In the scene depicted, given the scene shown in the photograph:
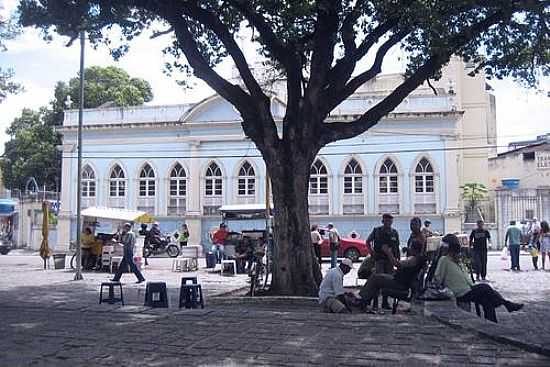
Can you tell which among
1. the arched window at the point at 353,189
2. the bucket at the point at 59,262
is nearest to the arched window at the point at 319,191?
the arched window at the point at 353,189

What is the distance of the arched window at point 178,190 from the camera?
35.1m

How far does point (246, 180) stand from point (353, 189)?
5.85 metres

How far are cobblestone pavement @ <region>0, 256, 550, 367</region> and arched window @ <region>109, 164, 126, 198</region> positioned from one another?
84.1 feet

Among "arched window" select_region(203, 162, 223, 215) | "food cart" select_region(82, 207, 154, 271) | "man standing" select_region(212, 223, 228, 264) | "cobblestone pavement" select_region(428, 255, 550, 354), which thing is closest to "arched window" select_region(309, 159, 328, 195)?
"arched window" select_region(203, 162, 223, 215)

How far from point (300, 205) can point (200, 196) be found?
878 inches

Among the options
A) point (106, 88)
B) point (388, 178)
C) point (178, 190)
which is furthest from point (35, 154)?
point (388, 178)

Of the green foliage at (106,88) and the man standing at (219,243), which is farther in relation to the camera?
the green foliage at (106,88)

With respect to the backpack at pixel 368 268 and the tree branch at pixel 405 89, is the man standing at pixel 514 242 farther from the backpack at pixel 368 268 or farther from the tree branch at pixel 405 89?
the backpack at pixel 368 268

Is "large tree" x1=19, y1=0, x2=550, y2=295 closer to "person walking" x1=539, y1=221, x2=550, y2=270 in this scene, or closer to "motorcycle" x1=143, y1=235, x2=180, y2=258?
"person walking" x1=539, y1=221, x2=550, y2=270

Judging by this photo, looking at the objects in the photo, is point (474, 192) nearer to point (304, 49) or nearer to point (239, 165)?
point (239, 165)

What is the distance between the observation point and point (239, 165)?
34250 mm

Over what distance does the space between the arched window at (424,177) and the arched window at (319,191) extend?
473cm

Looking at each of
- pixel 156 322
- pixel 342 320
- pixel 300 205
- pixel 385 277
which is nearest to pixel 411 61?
pixel 300 205

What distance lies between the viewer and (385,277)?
32.6ft
